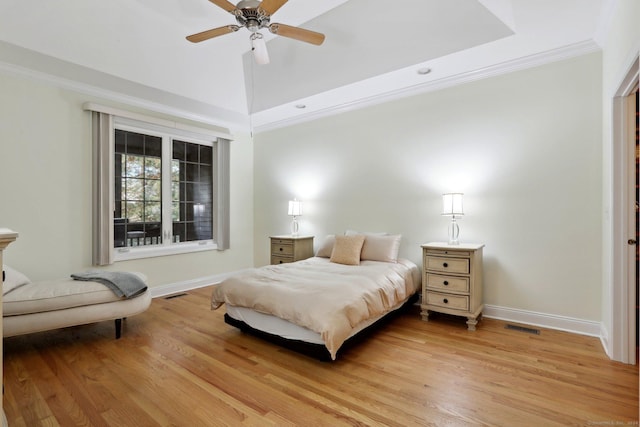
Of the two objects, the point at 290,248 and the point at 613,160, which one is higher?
the point at 613,160

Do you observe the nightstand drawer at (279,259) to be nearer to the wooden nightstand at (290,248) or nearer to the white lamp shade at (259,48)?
the wooden nightstand at (290,248)

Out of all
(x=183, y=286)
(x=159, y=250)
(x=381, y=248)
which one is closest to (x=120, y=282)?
(x=159, y=250)

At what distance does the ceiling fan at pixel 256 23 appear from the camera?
226cm

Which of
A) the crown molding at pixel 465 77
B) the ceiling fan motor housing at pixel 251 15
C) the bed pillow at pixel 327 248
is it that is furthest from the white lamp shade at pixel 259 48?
the bed pillow at pixel 327 248

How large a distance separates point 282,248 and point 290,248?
0.16 m

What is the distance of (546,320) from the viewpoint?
3.13m

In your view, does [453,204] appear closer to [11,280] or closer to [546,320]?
[546,320]

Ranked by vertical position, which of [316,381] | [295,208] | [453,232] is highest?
[295,208]

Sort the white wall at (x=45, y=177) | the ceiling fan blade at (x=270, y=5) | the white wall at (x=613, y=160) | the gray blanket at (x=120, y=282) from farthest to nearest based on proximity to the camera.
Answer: the white wall at (x=45, y=177)
the gray blanket at (x=120, y=282)
the ceiling fan blade at (x=270, y=5)
the white wall at (x=613, y=160)

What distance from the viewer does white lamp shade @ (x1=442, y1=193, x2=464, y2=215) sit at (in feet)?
10.9

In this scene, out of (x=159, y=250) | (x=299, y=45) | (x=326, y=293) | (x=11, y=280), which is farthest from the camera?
(x=159, y=250)

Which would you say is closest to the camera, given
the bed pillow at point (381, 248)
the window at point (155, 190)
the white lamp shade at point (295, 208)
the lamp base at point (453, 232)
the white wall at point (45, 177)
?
the white wall at point (45, 177)

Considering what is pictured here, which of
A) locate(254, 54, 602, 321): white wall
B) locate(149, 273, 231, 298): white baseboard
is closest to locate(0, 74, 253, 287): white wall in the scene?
locate(149, 273, 231, 298): white baseboard

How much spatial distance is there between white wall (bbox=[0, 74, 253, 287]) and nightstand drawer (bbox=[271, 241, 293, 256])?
1880mm
